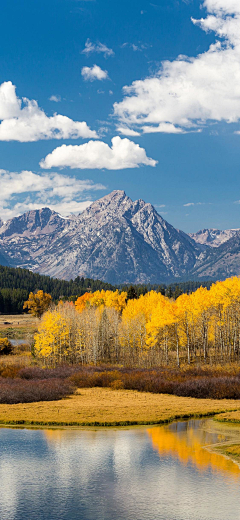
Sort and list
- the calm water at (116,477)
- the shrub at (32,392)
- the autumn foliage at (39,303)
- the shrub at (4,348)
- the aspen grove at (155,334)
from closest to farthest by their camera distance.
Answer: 1. the calm water at (116,477)
2. the shrub at (32,392)
3. the aspen grove at (155,334)
4. the shrub at (4,348)
5. the autumn foliage at (39,303)

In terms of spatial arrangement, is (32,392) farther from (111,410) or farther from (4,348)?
(4,348)

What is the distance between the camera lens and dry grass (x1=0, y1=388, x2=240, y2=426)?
40.7 metres

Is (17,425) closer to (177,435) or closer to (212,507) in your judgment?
(177,435)

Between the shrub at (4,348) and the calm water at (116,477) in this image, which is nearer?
the calm water at (116,477)

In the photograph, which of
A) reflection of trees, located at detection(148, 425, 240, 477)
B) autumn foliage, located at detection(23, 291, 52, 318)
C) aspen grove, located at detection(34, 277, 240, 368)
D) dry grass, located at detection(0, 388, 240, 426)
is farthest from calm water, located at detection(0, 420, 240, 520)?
autumn foliage, located at detection(23, 291, 52, 318)

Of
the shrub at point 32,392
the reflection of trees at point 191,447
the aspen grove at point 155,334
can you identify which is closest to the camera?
the reflection of trees at point 191,447

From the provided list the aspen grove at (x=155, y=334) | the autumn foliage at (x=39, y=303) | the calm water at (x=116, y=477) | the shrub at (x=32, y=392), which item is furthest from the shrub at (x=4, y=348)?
the calm water at (x=116, y=477)

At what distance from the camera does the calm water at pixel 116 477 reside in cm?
2061

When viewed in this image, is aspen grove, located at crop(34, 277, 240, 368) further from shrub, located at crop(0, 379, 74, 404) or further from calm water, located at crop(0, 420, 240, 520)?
calm water, located at crop(0, 420, 240, 520)

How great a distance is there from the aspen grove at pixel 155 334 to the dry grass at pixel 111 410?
3825cm

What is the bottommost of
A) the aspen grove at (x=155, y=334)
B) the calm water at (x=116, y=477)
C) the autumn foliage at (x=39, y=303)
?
the calm water at (x=116, y=477)

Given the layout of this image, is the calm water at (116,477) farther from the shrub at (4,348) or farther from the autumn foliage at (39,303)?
the autumn foliage at (39,303)

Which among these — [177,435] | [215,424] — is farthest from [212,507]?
[215,424]

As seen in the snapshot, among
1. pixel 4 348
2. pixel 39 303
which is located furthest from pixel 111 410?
pixel 39 303
